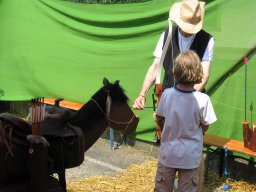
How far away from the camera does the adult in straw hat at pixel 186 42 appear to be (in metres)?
3.23

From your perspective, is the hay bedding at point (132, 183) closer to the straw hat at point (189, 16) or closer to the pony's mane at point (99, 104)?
the pony's mane at point (99, 104)

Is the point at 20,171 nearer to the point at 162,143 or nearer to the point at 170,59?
the point at 162,143

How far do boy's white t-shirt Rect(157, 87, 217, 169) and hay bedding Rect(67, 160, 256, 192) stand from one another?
5.27 feet

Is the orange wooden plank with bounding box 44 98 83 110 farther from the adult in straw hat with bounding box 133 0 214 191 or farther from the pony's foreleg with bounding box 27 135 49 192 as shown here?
the pony's foreleg with bounding box 27 135 49 192

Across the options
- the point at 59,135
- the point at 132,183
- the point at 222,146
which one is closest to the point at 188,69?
the point at 59,135

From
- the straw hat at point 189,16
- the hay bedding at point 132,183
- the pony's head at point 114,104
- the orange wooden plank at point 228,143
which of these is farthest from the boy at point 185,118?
the hay bedding at point 132,183

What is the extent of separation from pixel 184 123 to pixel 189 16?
1.03 m

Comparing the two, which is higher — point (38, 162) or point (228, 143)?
point (38, 162)

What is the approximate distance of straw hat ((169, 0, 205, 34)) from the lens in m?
3.23

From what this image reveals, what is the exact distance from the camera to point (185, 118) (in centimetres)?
269

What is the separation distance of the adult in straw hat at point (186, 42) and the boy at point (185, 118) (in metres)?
0.49

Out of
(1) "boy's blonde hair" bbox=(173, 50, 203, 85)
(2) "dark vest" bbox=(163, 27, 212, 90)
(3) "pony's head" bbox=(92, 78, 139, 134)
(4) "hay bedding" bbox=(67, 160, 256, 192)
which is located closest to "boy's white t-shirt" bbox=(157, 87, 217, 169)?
(1) "boy's blonde hair" bbox=(173, 50, 203, 85)

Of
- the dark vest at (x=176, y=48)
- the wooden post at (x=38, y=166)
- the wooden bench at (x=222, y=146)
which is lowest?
the wooden bench at (x=222, y=146)

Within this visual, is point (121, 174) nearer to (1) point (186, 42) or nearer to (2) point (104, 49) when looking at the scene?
(2) point (104, 49)
